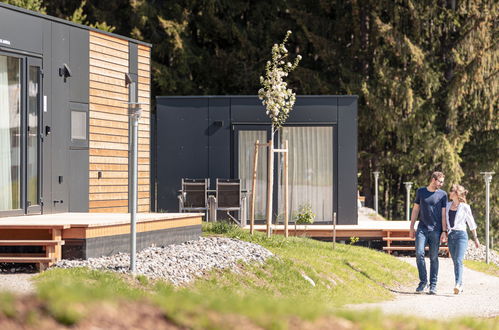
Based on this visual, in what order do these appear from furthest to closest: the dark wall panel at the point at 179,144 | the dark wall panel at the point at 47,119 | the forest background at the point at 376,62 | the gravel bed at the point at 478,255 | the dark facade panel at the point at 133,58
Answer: the forest background at the point at 376,62
the dark wall panel at the point at 179,144
the gravel bed at the point at 478,255
the dark facade panel at the point at 133,58
the dark wall panel at the point at 47,119

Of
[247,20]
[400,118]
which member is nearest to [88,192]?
[400,118]

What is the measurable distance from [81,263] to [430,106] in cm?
1735

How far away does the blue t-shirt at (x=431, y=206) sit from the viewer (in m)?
11.9

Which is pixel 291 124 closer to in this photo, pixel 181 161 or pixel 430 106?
pixel 181 161

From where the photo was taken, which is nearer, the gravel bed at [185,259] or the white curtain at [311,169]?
the gravel bed at [185,259]

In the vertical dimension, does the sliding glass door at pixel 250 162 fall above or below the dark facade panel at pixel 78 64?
below

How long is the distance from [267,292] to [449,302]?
6.71ft

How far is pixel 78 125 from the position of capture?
15.5 metres

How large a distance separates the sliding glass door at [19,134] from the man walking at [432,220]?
214 inches

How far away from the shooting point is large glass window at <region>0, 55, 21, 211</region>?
43.7 ft

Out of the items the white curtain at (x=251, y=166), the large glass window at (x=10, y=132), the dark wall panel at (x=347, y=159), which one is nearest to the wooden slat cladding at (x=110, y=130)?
the large glass window at (x=10, y=132)

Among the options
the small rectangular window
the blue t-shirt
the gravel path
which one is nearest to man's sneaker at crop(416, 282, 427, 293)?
the gravel path

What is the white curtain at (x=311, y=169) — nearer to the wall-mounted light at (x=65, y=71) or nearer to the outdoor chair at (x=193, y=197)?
the outdoor chair at (x=193, y=197)

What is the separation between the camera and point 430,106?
1038 inches
